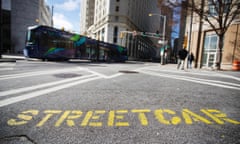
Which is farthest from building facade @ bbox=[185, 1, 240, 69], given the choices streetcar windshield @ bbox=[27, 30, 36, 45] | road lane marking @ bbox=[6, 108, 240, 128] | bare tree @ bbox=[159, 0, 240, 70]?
streetcar windshield @ bbox=[27, 30, 36, 45]

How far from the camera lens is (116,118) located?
2.51 m

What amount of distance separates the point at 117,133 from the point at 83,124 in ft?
1.85

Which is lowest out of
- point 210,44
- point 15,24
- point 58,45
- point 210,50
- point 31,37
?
point 58,45

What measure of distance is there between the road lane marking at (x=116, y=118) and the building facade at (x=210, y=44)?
1711cm

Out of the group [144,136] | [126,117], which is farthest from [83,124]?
[144,136]

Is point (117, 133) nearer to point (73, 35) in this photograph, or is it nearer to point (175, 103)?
point (175, 103)

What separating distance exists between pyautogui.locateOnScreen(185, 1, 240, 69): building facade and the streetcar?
42.9 feet

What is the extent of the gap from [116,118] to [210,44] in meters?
21.5

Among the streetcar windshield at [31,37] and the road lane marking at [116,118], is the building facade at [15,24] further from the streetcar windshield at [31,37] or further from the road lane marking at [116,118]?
the road lane marking at [116,118]

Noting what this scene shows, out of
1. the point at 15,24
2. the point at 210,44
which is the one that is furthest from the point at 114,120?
the point at 15,24

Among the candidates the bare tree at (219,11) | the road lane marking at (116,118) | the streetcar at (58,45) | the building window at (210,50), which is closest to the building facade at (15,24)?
the streetcar at (58,45)

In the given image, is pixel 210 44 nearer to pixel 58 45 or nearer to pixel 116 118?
pixel 58 45

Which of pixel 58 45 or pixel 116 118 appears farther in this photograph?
pixel 58 45

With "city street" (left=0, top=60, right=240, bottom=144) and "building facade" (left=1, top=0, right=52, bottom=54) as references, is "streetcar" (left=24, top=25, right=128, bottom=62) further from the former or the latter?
"building facade" (left=1, top=0, right=52, bottom=54)
